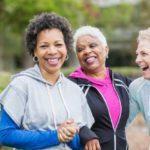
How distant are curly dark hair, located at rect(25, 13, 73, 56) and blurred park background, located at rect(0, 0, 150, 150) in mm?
1971

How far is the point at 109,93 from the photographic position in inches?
205

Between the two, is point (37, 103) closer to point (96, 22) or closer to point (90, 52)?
point (90, 52)

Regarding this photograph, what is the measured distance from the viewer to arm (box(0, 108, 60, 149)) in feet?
14.1

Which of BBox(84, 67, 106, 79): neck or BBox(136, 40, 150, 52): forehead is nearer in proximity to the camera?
BBox(136, 40, 150, 52): forehead

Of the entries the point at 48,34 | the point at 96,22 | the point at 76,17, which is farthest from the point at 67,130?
the point at 96,22

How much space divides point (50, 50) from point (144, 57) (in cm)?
94

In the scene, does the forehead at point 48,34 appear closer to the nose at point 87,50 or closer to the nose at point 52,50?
the nose at point 52,50

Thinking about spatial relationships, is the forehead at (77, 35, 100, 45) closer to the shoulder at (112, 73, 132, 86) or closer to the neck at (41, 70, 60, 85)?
the shoulder at (112, 73, 132, 86)

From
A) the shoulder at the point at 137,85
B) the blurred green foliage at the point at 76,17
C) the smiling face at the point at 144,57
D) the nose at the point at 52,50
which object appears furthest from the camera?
the blurred green foliage at the point at 76,17

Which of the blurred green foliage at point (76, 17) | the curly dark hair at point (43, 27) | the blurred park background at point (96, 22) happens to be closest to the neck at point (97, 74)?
the curly dark hair at point (43, 27)

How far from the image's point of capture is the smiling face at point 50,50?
4520 mm

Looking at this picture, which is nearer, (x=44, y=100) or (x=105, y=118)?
(x=44, y=100)

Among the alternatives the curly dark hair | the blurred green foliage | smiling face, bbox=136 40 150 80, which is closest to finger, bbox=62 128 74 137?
the curly dark hair

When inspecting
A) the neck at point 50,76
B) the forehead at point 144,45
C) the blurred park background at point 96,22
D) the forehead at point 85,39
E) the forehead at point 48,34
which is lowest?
the blurred park background at point 96,22
